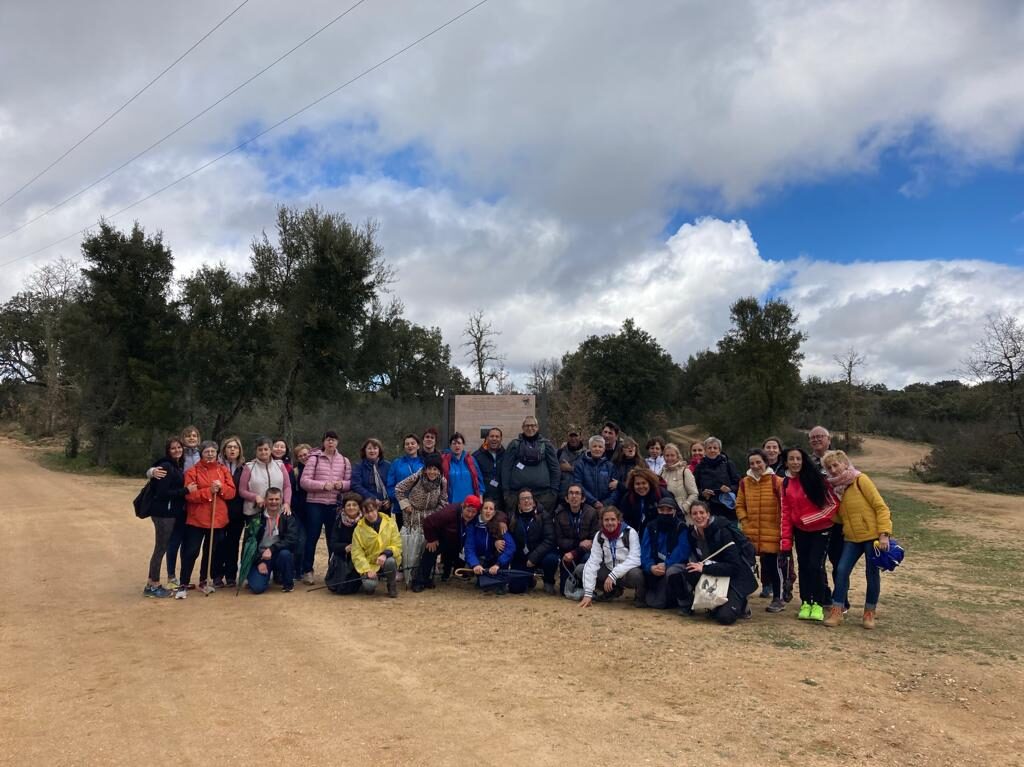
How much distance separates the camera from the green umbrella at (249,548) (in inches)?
300

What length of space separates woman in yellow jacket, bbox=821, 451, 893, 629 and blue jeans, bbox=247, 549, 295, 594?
5.26 meters

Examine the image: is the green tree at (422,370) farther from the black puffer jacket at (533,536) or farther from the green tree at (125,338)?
the black puffer jacket at (533,536)

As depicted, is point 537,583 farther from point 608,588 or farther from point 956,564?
point 956,564

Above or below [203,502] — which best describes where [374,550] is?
below

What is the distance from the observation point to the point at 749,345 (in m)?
29.4

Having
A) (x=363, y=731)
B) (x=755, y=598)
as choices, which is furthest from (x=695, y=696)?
(x=755, y=598)

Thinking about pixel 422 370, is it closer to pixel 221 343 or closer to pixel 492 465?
pixel 221 343

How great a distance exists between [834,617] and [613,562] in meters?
2.03

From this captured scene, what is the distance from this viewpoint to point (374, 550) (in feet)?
24.9

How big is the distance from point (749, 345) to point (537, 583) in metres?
23.3

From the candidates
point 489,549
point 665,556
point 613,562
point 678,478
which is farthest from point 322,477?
point 678,478

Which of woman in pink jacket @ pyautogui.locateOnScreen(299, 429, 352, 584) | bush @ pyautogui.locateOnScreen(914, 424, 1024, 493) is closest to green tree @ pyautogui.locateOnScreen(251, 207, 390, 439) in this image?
woman in pink jacket @ pyautogui.locateOnScreen(299, 429, 352, 584)

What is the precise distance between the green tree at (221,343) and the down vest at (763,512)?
1866cm

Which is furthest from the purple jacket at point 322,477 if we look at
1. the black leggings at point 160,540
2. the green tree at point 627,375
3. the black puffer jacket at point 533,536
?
the green tree at point 627,375
